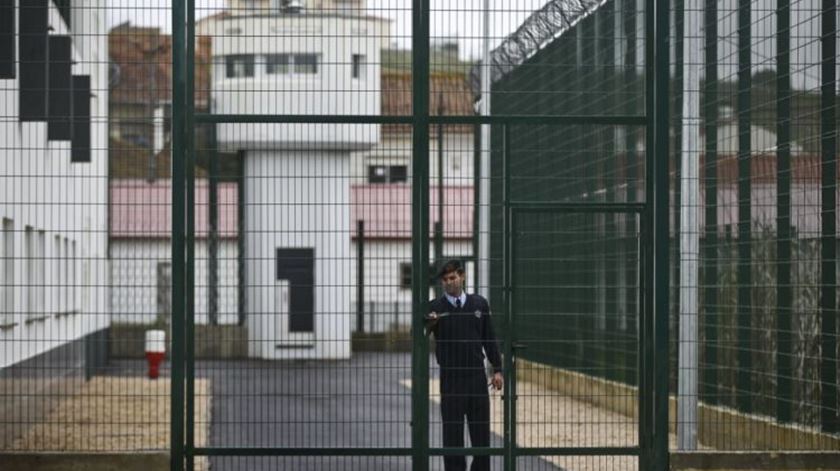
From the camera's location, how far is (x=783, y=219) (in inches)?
599

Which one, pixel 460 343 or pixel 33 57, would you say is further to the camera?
pixel 33 57

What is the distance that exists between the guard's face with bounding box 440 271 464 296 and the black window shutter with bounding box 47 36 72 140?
5205mm

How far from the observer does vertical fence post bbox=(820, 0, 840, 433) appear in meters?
13.9

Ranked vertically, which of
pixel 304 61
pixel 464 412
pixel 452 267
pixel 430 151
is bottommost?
pixel 464 412

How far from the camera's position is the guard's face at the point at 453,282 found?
1274 centimetres

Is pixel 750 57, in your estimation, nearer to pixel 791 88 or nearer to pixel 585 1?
pixel 791 88

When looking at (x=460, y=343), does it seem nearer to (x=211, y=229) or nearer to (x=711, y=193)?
(x=711, y=193)

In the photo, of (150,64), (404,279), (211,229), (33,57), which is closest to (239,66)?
(150,64)

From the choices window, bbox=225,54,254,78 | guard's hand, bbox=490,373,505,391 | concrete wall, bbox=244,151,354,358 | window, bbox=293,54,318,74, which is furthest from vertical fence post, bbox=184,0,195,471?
guard's hand, bbox=490,373,505,391

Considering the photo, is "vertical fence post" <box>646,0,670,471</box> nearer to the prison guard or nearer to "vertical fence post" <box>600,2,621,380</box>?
the prison guard

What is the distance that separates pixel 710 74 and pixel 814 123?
2.74 meters

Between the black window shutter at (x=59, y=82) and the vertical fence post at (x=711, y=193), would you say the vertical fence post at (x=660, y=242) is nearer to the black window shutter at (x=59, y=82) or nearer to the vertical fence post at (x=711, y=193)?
the vertical fence post at (x=711, y=193)

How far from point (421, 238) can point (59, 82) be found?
6458 millimetres

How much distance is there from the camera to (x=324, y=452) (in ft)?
39.5
